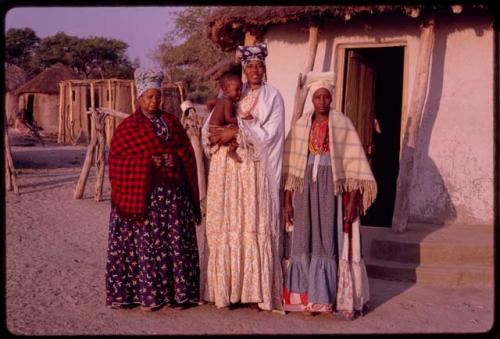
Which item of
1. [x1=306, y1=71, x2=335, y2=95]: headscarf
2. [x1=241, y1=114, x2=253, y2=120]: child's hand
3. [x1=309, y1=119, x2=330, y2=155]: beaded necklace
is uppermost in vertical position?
[x1=306, y1=71, x2=335, y2=95]: headscarf

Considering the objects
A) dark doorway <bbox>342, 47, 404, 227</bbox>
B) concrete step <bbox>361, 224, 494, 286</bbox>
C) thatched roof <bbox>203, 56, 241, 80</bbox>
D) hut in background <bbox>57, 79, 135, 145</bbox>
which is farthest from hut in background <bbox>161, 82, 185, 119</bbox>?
concrete step <bbox>361, 224, 494, 286</bbox>

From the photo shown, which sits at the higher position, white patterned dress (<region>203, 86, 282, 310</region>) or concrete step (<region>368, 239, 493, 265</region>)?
white patterned dress (<region>203, 86, 282, 310</region>)

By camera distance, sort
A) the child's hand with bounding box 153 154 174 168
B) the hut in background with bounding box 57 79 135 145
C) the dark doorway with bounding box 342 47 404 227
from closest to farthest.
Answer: the child's hand with bounding box 153 154 174 168 < the dark doorway with bounding box 342 47 404 227 < the hut in background with bounding box 57 79 135 145

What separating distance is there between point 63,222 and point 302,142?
5.36 meters

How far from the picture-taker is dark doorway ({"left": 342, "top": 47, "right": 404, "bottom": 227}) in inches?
329

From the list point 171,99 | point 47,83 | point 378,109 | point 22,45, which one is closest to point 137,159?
point 378,109

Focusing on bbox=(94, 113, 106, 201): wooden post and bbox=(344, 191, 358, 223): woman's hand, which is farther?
bbox=(94, 113, 106, 201): wooden post

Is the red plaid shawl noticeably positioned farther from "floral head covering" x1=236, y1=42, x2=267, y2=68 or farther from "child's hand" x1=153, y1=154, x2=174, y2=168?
"floral head covering" x1=236, y1=42, x2=267, y2=68

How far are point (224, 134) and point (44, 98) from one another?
23.7m

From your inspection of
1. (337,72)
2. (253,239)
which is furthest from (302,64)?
(253,239)

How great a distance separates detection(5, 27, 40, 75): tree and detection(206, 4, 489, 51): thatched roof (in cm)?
3312

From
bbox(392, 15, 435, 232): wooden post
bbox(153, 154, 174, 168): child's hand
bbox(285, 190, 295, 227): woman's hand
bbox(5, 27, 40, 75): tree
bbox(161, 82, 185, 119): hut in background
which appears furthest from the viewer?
bbox(5, 27, 40, 75): tree

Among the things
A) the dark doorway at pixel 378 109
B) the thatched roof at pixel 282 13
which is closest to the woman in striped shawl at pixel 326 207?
the thatched roof at pixel 282 13

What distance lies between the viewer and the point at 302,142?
5.29 metres
